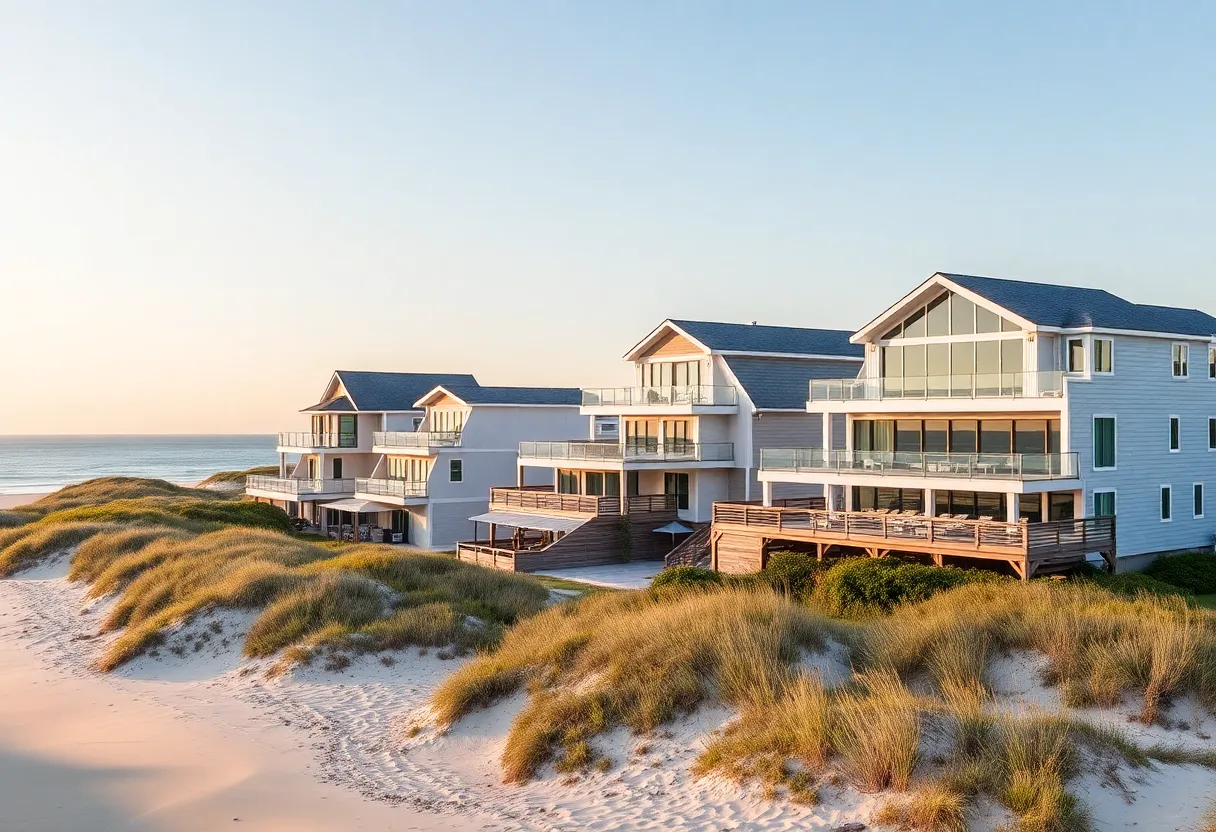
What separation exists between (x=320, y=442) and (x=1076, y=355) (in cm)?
3970

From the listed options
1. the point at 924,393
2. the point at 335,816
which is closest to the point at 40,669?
the point at 335,816

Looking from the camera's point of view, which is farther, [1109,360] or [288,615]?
[1109,360]

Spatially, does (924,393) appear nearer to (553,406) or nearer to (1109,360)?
(1109,360)

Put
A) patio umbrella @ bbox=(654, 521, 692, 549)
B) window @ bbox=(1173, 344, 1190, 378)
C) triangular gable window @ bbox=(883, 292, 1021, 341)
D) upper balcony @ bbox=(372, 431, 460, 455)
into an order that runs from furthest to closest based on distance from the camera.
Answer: upper balcony @ bbox=(372, 431, 460, 455) → patio umbrella @ bbox=(654, 521, 692, 549) → window @ bbox=(1173, 344, 1190, 378) → triangular gable window @ bbox=(883, 292, 1021, 341)

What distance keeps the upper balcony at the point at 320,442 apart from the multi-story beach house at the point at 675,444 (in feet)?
50.4

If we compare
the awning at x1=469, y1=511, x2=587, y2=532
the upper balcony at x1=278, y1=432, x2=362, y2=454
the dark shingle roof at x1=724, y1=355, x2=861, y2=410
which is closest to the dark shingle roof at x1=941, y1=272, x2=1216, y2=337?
the dark shingle roof at x1=724, y1=355, x2=861, y2=410

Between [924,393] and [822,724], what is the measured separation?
20.8 meters

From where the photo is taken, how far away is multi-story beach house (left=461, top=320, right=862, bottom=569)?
128 feet

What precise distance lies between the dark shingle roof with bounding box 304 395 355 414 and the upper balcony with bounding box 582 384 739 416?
1749 centimetres

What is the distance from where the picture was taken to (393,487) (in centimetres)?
4841

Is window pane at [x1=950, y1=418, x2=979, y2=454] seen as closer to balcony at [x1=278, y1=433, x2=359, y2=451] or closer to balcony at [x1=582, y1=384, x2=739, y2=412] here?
balcony at [x1=582, y1=384, x2=739, y2=412]

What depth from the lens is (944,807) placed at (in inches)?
392

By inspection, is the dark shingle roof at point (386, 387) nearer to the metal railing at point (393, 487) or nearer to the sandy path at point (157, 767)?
the metal railing at point (393, 487)

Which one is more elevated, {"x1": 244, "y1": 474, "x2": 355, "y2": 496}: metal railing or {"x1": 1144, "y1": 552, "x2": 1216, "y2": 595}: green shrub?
{"x1": 244, "y1": 474, "x2": 355, "y2": 496}: metal railing
